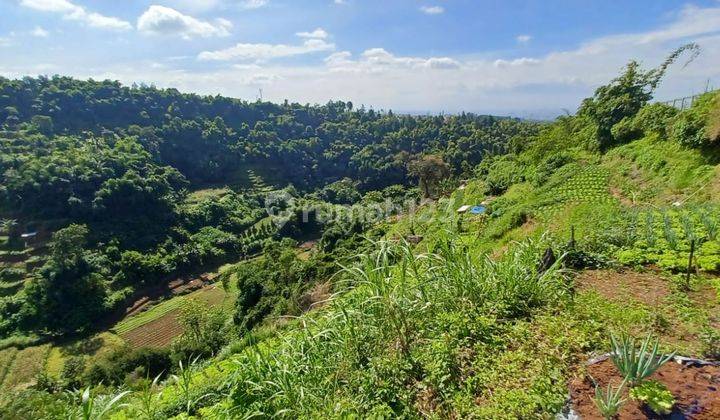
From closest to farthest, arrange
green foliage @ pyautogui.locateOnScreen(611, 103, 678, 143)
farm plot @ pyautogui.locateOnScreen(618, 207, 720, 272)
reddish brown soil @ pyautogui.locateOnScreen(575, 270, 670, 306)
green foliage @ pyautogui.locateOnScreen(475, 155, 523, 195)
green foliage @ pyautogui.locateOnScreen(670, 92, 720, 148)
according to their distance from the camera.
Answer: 1. reddish brown soil @ pyautogui.locateOnScreen(575, 270, 670, 306)
2. farm plot @ pyautogui.locateOnScreen(618, 207, 720, 272)
3. green foliage @ pyautogui.locateOnScreen(670, 92, 720, 148)
4. green foliage @ pyautogui.locateOnScreen(611, 103, 678, 143)
5. green foliage @ pyautogui.locateOnScreen(475, 155, 523, 195)

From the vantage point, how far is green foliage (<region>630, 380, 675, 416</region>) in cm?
216

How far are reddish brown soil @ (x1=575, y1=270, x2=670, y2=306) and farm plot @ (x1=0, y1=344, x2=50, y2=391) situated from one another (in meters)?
31.2

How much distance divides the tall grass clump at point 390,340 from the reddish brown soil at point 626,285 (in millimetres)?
547

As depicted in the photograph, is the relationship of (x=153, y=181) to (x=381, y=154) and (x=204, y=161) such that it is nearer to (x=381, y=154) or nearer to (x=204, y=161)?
(x=204, y=161)

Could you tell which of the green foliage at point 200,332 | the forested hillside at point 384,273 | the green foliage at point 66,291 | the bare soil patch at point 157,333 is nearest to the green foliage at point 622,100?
the forested hillside at point 384,273

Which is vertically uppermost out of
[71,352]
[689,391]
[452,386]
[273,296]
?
[689,391]

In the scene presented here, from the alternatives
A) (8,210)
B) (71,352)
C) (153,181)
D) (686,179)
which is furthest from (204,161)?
(686,179)

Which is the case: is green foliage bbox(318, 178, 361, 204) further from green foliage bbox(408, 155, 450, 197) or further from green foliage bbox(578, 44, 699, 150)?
green foliage bbox(578, 44, 699, 150)

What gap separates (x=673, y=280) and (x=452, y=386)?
3.27 m

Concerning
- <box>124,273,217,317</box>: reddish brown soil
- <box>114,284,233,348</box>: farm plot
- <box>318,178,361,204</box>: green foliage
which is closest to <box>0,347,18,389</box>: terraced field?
<box>114,284,233,348</box>: farm plot

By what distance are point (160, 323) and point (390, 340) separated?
33408 mm

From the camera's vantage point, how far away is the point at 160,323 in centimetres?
3070

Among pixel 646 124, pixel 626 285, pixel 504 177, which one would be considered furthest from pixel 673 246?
pixel 504 177

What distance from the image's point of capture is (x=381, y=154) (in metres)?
73.8
